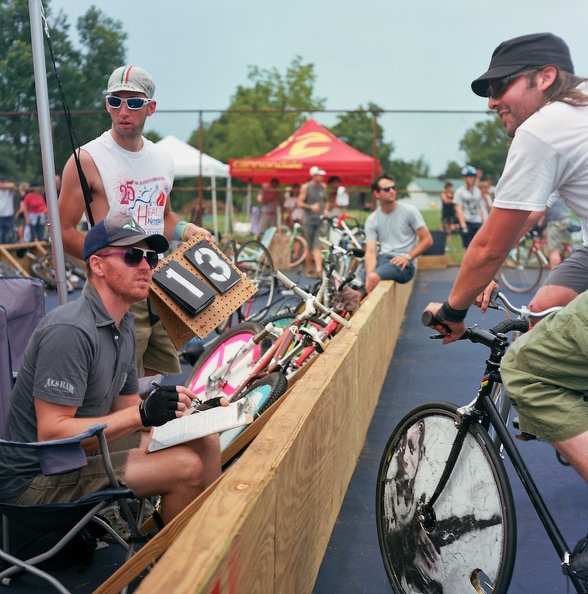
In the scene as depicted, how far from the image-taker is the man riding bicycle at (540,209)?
246cm

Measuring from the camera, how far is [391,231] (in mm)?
10125

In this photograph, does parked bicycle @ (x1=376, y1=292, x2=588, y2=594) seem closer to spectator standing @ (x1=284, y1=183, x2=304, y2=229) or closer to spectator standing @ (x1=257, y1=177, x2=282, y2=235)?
spectator standing @ (x1=284, y1=183, x2=304, y2=229)

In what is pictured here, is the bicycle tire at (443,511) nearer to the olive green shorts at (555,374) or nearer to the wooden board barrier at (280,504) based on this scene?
the wooden board barrier at (280,504)

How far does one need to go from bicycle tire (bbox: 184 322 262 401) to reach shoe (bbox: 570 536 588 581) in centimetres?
344

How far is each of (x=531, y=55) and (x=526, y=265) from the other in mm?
13563

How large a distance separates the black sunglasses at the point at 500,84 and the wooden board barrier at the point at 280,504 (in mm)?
1390

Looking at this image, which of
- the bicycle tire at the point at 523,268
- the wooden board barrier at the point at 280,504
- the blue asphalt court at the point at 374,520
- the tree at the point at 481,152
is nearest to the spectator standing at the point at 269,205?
the tree at the point at 481,152

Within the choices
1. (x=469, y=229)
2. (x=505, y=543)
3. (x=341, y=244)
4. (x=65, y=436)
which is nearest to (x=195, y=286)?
(x=65, y=436)

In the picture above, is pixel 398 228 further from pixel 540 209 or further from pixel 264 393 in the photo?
pixel 540 209

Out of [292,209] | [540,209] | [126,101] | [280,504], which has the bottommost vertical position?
[292,209]

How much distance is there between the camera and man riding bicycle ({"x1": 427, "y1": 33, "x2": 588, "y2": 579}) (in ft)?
8.07

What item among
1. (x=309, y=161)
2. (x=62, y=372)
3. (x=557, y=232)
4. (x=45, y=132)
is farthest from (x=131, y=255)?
(x=309, y=161)

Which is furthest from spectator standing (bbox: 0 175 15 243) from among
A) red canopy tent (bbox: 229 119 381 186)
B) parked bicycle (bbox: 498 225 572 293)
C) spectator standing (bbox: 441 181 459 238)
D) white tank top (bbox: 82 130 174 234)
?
white tank top (bbox: 82 130 174 234)

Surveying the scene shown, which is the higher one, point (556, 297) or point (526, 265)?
point (556, 297)
